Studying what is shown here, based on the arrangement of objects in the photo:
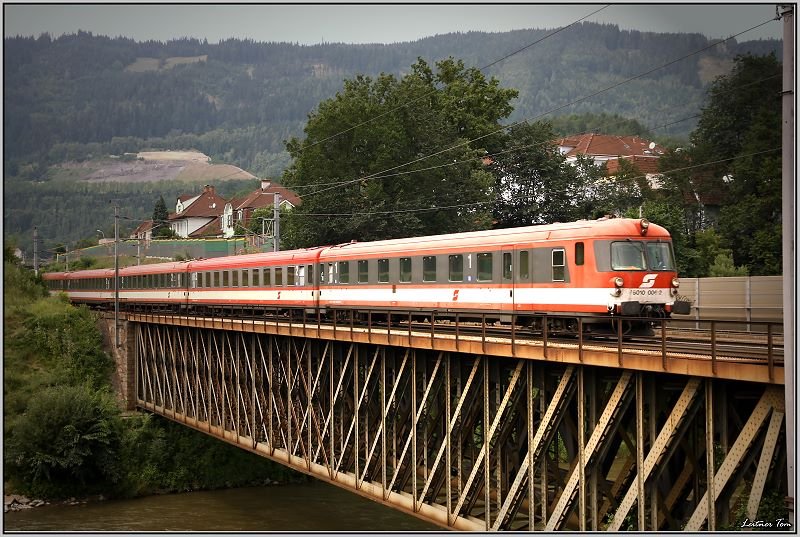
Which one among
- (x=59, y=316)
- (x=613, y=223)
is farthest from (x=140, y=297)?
(x=613, y=223)

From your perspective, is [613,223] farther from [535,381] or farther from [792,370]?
[792,370]

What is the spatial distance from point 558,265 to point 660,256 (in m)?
2.24

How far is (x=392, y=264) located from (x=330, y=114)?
3301 centimetres

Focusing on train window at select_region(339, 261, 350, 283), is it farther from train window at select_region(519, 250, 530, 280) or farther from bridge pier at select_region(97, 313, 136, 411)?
bridge pier at select_region(97, 313, 136, 411)

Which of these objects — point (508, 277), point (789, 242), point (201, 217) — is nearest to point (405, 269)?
point (508, 277)

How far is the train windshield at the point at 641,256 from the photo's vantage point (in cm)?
2241

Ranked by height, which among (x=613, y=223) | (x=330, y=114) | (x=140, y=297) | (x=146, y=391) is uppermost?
(x=330, y=114)

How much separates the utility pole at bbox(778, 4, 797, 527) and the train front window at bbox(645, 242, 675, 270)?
29.0 ft

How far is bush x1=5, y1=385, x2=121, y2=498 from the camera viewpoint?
45375 millimetres

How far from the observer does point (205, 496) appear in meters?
47.4

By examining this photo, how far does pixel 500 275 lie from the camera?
25.5 metres

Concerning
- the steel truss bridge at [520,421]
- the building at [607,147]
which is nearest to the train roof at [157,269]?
the steel truss bridge at [520,421]

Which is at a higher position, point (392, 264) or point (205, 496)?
point (392, 264)
